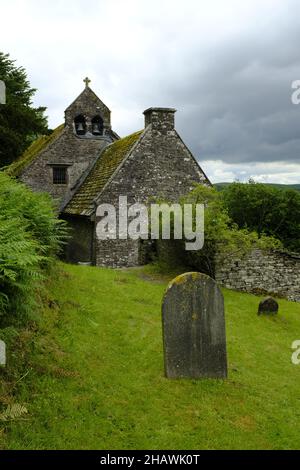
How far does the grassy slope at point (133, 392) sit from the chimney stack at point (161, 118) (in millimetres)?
12627

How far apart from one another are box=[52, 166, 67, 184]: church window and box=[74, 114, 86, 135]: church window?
2358 mm

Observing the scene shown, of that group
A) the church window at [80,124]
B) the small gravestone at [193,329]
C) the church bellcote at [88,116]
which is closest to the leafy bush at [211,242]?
the small gravestone at [193,329]

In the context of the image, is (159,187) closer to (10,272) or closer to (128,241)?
(128,241)

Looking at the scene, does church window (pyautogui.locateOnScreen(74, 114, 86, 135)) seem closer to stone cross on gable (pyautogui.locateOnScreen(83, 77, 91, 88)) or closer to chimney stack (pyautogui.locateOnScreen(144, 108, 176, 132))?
stone cross on gable (pyautogui.locateOnScreen(83, 77, 91, 88))

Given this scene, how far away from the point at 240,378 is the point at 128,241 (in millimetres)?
12899

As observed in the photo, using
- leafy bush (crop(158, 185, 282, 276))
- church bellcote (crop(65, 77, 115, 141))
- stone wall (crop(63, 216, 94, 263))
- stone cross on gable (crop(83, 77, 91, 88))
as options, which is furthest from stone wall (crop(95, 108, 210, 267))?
stone cross on gable (crop(83, 77, 91, 88))

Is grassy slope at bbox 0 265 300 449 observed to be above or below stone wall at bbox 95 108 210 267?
below

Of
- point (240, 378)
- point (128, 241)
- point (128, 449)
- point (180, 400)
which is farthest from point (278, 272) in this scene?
point (128, 449)

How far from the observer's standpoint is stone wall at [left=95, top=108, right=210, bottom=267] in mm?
21688

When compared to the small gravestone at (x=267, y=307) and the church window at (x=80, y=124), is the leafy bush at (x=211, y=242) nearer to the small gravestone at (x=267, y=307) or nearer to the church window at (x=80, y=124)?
the small gravestone at (x=267, y=307)

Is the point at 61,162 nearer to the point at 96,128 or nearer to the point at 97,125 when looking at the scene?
the point at 96,128

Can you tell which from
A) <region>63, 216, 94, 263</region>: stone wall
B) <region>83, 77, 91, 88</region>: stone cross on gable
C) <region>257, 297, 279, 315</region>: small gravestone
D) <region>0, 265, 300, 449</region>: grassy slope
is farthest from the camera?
<region>83, 77, 91, 88</region>: stone cross on gable

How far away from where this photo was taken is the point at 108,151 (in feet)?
85.0

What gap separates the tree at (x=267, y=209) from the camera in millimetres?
48250
